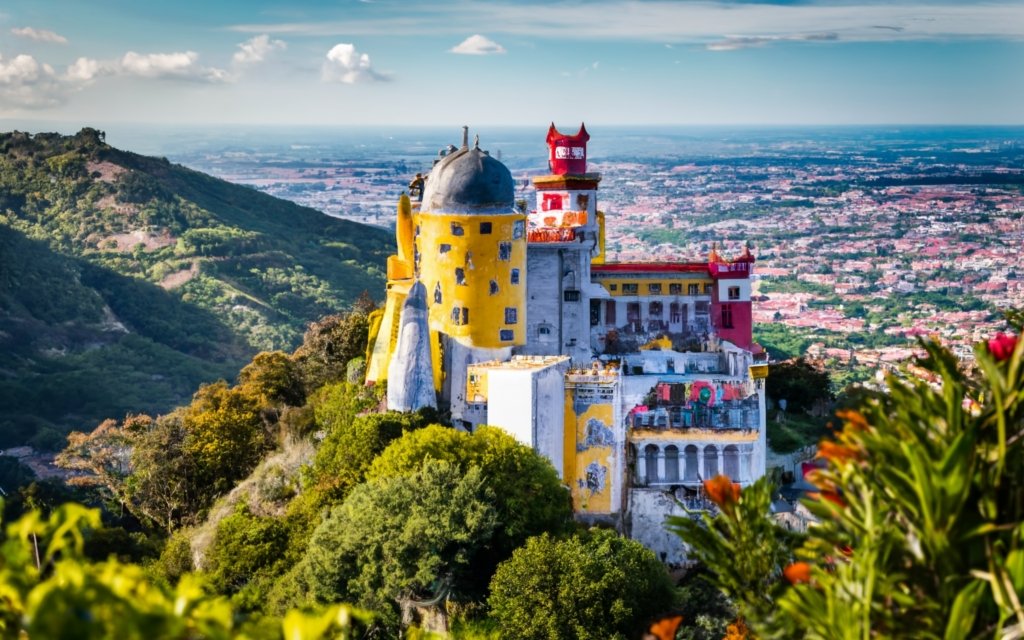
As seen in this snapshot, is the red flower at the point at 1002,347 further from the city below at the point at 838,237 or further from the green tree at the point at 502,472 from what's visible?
the city below at the point at 838,237

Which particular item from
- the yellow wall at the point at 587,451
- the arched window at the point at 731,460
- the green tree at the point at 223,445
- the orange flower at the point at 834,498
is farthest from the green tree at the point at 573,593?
the orange flower at the point at 834,498

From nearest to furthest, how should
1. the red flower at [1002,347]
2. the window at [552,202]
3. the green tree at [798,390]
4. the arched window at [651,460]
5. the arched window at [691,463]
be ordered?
the red flower at [1002,347]
the arched window at [651,460]
the arched window at [691,463]
the window at [552,202]
the green tree at [798,390]

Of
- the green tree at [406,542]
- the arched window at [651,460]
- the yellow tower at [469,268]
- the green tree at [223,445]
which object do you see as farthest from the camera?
the green tree at [223,445]

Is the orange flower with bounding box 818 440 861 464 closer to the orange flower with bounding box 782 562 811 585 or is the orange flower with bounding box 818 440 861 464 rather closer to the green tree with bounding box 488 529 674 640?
the orange flower with bounding box 782 562 811 585

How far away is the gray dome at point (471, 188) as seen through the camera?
122 ft

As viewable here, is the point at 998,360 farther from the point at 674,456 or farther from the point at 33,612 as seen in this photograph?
the point at 674,456

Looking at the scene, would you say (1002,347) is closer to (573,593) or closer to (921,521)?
(921,521)

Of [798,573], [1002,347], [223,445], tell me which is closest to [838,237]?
[223,445]

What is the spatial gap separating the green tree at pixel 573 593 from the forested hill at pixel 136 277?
43203 mm

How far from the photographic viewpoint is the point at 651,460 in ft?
118

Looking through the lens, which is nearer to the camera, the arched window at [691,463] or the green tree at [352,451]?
the green tree at [352,451]

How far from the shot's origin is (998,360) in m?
12.8

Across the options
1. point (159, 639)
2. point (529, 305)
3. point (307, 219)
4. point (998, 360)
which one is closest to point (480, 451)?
point (529, 305)

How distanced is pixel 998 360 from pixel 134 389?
72.4 metres
